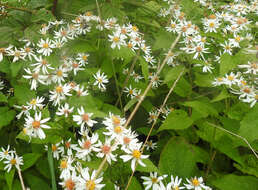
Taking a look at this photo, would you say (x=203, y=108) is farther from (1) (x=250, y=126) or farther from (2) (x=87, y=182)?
(2) (x=87, y=182)

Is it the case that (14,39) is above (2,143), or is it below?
above

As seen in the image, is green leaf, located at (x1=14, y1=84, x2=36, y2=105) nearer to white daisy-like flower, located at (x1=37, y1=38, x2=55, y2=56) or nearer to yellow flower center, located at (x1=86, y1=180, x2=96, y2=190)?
white daisy-like flower, located at (x1=37, y1=38, x2=55, y2=56)

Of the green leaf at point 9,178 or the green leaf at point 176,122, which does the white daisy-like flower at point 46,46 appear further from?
the green leaf at point 176,122

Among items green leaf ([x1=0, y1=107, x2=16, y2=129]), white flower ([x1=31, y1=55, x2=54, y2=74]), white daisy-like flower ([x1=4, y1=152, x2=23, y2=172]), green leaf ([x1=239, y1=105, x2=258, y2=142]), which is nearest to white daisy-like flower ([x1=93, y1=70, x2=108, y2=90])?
white flower ([x1=31, y1=55, x2=54, y2=74])

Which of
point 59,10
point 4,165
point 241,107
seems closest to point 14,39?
point 59,10

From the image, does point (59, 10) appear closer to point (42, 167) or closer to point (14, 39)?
point (14, 39)

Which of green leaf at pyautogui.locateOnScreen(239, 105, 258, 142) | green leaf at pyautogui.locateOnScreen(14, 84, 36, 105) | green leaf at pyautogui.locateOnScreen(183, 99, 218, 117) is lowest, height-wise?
green leaf at pyautogui.locateOnScreen(14, 84, 36, 105)
